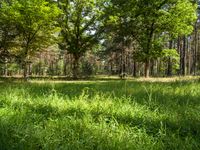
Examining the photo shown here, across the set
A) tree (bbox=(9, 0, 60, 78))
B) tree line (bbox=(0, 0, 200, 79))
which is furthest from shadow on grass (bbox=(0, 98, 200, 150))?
tree line (bbox=(0, 0, 200, 79))

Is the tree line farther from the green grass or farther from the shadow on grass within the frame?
the shadow on grass

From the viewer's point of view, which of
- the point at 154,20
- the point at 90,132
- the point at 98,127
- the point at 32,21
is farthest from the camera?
the point at 154,20

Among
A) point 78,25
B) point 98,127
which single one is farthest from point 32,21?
point 98,127

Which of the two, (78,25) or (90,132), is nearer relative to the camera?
(90,132)

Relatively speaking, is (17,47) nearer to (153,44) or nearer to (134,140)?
(153,44)

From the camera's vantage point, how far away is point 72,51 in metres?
38.9

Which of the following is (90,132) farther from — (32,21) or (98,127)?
(32,21)

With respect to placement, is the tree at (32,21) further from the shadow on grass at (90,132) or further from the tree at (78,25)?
the shadow on grass at (90,132)

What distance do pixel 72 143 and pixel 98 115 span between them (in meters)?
1.54

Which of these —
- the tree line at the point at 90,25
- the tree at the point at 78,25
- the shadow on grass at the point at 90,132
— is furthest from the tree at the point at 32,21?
the shadow on grass at the point at 90,132

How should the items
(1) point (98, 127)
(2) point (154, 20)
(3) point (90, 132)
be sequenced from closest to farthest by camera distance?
(3) point (90, 132) < (1) point (98, 127) < (2) point (154, 20)

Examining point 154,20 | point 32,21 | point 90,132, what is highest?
point 154,20

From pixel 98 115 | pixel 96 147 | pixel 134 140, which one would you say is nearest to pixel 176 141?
pixel 134 140

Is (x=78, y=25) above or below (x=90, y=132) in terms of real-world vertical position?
above
